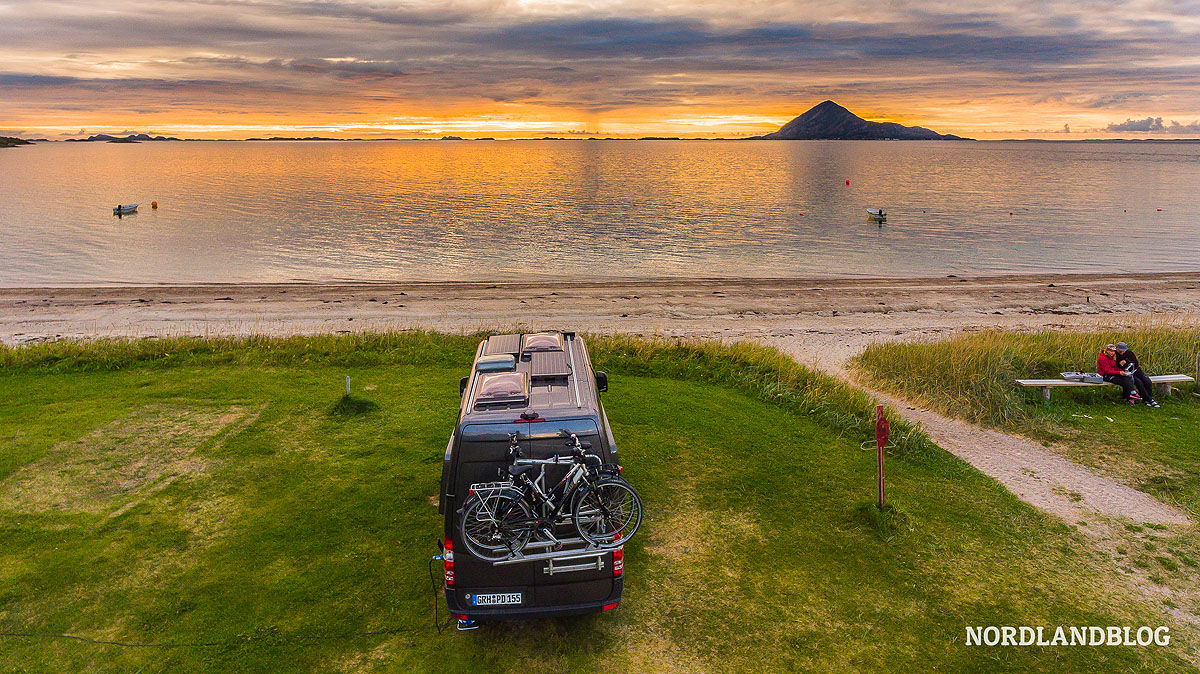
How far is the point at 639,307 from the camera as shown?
28359 mm

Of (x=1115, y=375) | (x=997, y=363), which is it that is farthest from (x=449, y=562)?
(x=1115, y=375)

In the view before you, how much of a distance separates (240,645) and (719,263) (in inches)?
1537

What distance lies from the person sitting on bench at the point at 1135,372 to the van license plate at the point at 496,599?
51.1 feet

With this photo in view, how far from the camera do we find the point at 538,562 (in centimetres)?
698

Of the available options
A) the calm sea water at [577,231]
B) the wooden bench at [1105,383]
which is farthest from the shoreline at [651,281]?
the wooden bench at [1105,383]

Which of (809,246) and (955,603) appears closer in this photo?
(955,603)

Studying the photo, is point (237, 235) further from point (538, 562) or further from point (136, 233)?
point (538, 562)

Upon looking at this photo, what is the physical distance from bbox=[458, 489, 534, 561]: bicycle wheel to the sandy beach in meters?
14.8

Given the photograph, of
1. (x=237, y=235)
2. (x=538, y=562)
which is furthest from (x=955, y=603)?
(x=237, y=235)

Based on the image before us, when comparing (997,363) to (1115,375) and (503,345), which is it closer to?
(1115,375)

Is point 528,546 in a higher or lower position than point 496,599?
higher

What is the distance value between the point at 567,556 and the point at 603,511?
578 mm

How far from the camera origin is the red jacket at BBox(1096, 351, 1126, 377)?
15.8 m

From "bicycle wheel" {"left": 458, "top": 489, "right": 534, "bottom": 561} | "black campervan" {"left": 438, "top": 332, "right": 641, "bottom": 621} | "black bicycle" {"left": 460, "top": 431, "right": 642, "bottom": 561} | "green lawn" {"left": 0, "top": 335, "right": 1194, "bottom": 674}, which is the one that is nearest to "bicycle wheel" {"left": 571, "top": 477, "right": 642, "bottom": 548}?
"black bicycle" {"left": 460, "top": 431, "right": 642, "bottom": 561}
